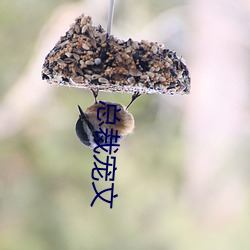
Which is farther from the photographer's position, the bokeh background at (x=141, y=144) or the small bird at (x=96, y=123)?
the bokeh background at (x=141, y=144)

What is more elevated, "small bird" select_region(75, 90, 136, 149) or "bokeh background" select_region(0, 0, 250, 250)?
"bokeh background" select_region(0, 0, 250, 250)

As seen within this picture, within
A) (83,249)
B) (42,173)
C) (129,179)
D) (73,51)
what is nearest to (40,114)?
(42,173)

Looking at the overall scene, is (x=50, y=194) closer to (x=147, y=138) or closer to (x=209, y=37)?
(x=147, y=138)

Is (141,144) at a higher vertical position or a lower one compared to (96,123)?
higher

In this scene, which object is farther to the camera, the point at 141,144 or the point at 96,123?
the point at 141,144

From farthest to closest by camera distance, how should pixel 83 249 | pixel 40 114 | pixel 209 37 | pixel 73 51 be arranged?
pixel 83 249 < pixel 40 114 < pixel 209 37 < pixel 73 51

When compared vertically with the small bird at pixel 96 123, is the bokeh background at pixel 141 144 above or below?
above

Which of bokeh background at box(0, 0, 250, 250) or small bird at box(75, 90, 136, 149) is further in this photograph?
bokeh background at box(0, 0, 250, 250)

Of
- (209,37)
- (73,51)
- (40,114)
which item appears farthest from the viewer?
(40,114)
